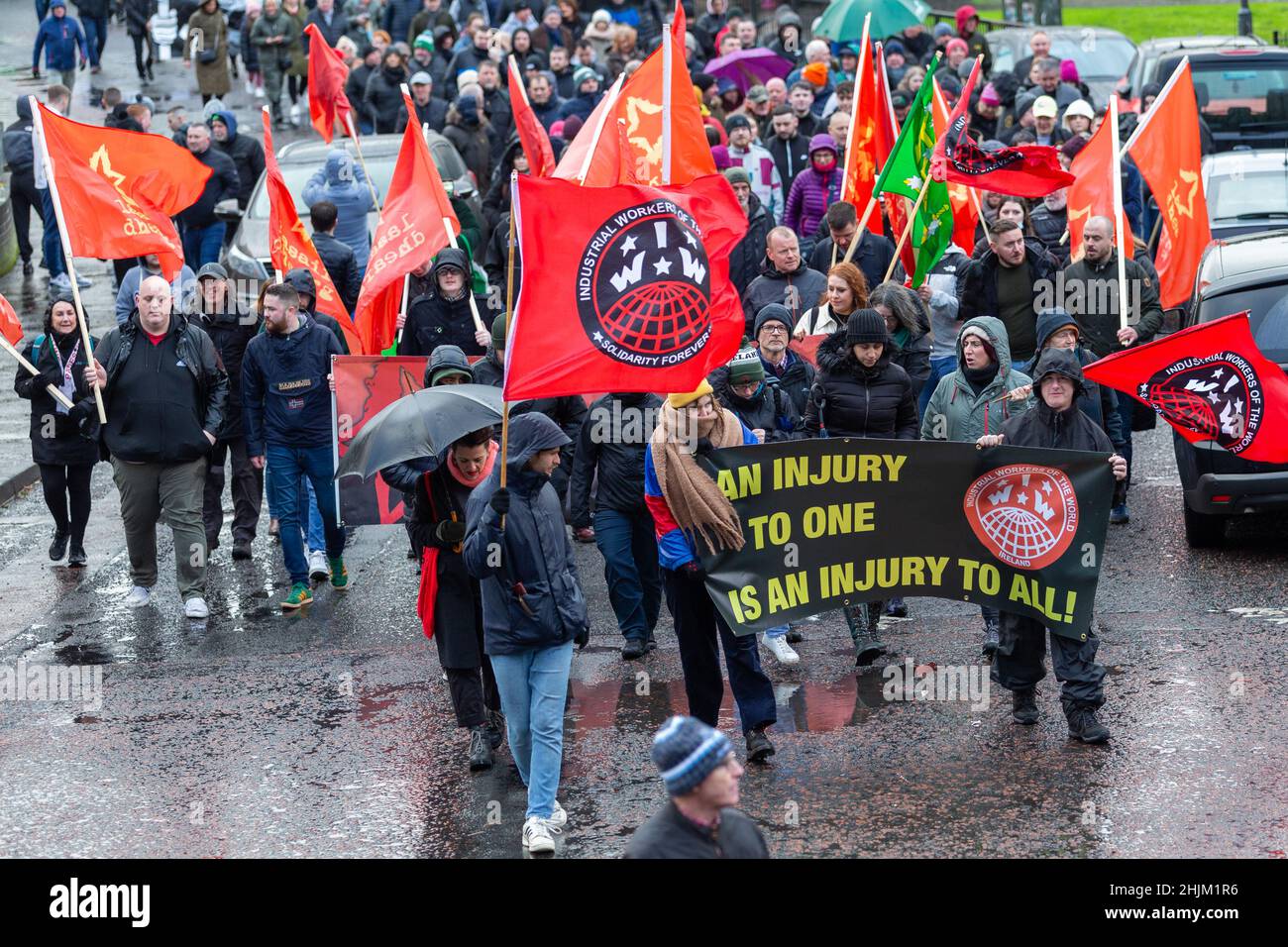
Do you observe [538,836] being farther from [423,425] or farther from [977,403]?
[977,403]

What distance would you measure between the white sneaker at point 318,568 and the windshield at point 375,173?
565 cm

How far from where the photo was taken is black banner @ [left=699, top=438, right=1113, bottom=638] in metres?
8.38

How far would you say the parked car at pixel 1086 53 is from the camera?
2438 cm

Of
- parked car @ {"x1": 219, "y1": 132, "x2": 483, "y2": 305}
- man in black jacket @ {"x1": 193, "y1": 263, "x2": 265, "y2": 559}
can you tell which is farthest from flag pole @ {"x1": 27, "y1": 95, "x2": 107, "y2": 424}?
parked car @ {"x1": 219, "y1": 132, "x2": 483, "y2": 305}

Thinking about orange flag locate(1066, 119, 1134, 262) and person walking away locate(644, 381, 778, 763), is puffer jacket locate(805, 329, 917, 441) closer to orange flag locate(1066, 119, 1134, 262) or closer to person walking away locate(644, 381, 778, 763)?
person walking away locate(644, 381, 778, 763)

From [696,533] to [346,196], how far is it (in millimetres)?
8289

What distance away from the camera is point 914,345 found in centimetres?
1105

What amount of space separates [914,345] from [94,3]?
2464 centimetres

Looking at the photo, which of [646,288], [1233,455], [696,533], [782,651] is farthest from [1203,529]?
[646,288]

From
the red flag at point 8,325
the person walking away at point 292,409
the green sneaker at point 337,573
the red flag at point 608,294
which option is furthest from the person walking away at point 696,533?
the red flag at point 8,325

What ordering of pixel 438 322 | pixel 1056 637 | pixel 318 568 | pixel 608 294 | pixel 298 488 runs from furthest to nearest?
pixel 438 322, pixel 318 568, pixel 298 488, pixel 1056 637, pixel 608 294

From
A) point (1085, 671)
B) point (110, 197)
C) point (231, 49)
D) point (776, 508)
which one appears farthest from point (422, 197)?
point (231, 49)

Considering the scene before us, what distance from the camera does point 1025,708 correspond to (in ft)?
27.9
